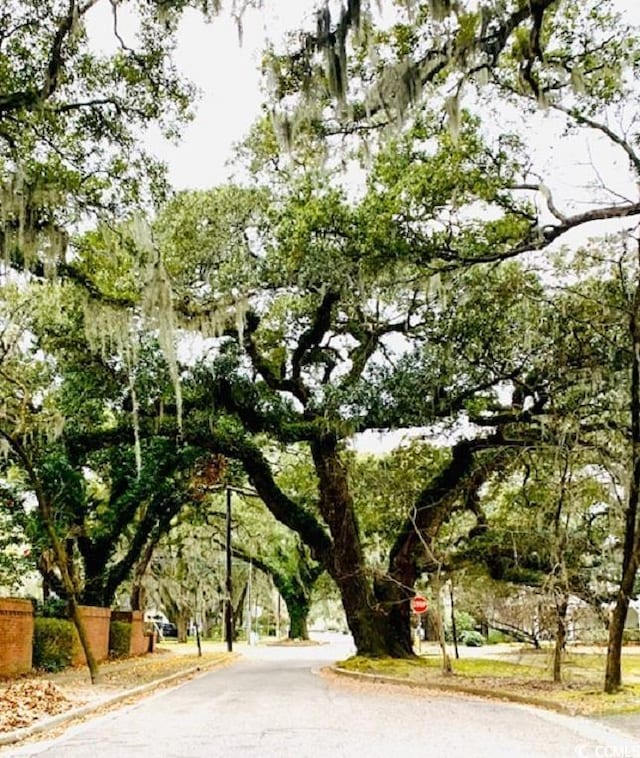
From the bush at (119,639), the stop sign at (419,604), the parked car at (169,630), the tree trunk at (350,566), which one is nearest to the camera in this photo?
the stop sign at (419,604)

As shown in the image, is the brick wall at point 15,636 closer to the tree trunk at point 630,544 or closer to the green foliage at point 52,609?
the green foliage at point 52,609

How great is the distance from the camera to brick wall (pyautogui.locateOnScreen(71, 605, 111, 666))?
18172 millimetres

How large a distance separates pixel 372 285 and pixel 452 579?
355 inches

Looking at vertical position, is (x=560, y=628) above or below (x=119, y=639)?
above

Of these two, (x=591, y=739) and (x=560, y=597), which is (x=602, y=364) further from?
(x=591, y=739)

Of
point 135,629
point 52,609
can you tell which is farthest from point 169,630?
point 52,609

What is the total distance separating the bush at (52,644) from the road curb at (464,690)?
5740 millimetres

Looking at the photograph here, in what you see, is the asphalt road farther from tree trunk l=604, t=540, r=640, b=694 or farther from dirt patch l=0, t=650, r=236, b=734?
tree trunk l=604, t=540, r=640, b=694

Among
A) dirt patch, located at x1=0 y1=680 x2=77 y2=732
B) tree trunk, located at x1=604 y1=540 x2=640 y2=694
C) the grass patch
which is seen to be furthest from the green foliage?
tree trunk, located at x1=604 y1=540 x2=640 y2=694

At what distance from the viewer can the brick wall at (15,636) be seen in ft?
45.0

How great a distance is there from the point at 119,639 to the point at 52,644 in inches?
237

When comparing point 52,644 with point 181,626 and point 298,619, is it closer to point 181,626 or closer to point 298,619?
point 298,619

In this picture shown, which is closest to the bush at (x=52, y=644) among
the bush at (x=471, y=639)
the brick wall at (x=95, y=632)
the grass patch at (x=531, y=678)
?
the brick wall at (x=95, y=632)

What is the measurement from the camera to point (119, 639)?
22.2 metres
